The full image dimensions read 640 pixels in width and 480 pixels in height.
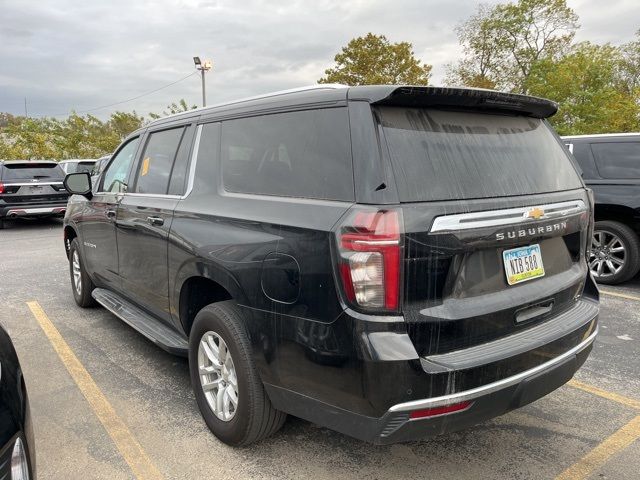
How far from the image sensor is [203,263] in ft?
8.99

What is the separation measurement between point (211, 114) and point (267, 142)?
0.68 m

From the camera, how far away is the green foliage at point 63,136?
86.4 feet

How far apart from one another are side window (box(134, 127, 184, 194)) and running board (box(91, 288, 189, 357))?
968 millimetres

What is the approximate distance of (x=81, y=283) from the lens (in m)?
5.10

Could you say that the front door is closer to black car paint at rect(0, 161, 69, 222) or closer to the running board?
the running board

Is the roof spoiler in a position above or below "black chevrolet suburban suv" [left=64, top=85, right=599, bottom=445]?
above

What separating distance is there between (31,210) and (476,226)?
12.5 metres

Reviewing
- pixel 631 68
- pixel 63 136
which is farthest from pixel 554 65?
pixel 63 136

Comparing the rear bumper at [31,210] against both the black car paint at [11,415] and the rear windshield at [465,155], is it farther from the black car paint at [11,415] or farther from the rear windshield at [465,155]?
the rear windshield at [465,155]

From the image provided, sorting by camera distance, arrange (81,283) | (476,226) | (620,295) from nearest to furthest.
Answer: (476,226) < (81,283) < (620,295)

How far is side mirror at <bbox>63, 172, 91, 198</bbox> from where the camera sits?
466cm

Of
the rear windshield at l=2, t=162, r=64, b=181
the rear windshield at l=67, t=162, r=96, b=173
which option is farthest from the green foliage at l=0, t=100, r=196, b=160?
the rear windshield at l=2, t=162, r=64, b=181

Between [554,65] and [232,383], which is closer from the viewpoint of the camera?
[232,383]

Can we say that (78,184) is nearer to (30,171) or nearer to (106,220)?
(106,220)
